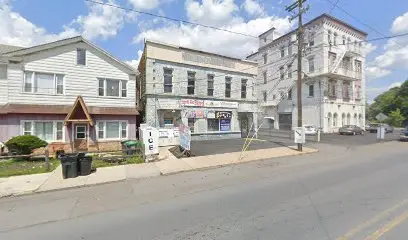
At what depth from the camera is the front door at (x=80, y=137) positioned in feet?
54.2

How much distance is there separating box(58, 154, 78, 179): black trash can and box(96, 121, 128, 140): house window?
7511mm

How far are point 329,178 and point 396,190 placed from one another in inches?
78.4

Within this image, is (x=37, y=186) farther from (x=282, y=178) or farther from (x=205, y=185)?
(x=282, y=178)

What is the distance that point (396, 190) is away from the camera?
23.0ft

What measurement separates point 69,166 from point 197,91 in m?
14.3

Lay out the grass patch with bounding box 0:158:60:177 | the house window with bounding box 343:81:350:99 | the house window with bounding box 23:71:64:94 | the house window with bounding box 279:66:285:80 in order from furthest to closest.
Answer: the house window with bounding box 279:66:285:80 → the house window with bounding box 343:81:350:99 → the house window with bounding box 23:71:64:94 → the grass patch with bounding box 0:158:60:177

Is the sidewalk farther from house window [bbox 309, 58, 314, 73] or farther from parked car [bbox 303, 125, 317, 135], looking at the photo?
house window [bbox 309, 58, 314, 73]

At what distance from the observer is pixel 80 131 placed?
16.7 metres

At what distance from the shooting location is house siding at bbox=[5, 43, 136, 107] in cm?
1527

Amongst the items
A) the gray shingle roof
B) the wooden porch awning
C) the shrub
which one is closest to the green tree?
the wooden porch awning

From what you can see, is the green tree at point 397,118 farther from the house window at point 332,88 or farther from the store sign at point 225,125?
the store sign at point 225,125

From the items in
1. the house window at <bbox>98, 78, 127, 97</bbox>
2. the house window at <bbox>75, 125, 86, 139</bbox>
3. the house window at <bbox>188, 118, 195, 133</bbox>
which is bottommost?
the house window at <bbox>75, 125, 86, 139</bbox>

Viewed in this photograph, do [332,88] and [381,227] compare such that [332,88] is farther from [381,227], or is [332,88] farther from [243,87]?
[381,227]

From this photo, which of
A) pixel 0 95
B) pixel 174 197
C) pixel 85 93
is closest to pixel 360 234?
pixel 174 197
